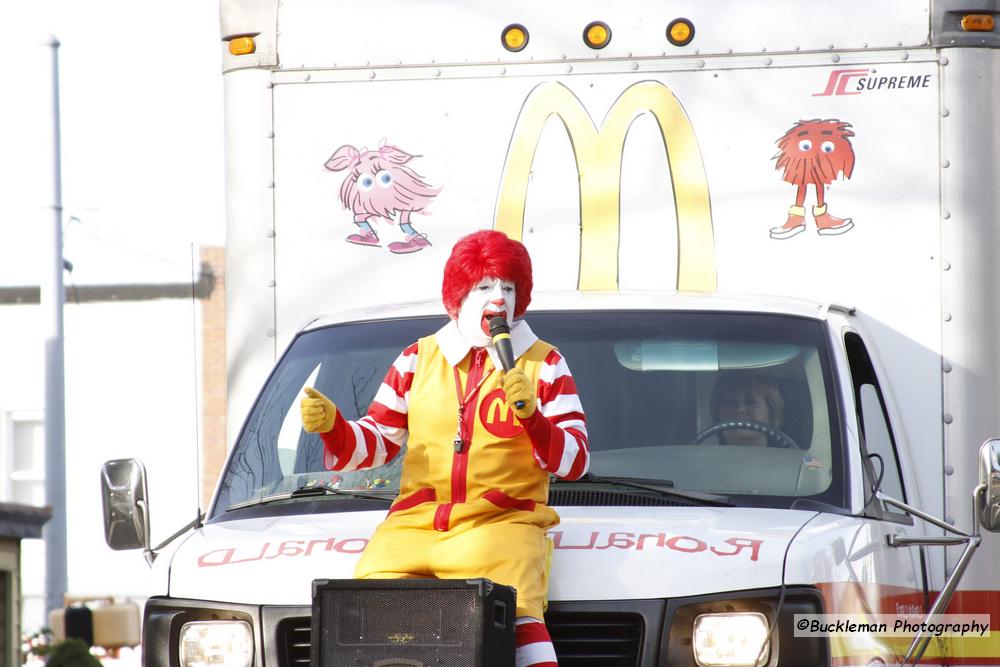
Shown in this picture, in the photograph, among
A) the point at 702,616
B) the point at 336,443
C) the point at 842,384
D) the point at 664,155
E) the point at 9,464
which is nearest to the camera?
the point at 702,616

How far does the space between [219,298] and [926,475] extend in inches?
872

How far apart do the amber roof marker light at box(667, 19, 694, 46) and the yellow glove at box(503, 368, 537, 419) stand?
2625 mm

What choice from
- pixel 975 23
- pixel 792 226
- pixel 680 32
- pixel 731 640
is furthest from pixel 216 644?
pixel 975 23

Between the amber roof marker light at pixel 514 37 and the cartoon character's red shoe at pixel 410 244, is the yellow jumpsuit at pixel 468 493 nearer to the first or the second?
the cartoon character's red shoe at pixel 410 244

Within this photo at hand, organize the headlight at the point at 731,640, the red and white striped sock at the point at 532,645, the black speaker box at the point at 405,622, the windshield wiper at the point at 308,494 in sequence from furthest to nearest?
the windshield wiper at the point at 308,494 → the headlight at the point at 731,640 → the red and white striped sock at the point at 532,645 → the black speaker box at the point at 405,622

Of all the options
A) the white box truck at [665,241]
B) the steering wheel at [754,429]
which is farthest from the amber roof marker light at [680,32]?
the steering wheel at [754,429]

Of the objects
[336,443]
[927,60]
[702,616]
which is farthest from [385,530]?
[927,60]

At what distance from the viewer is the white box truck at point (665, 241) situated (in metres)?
4.97

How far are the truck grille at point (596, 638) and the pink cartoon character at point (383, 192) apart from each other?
2385mm

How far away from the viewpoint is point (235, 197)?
21.1 ft

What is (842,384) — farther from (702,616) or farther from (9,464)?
(9,464)

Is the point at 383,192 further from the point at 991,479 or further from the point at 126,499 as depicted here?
the point at 991,479

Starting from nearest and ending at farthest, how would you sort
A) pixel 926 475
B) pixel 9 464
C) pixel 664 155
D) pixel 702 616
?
pixel 702 616
pixel 926 475
pixel 664 155
pixel 9 464

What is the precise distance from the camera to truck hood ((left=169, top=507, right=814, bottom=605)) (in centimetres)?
410
